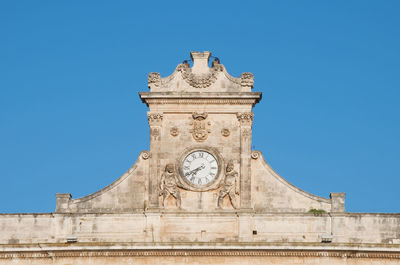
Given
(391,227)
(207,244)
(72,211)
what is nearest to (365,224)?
(391,227)

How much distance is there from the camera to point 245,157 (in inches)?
2714

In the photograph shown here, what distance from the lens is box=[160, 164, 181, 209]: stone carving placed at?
68625 millimetres

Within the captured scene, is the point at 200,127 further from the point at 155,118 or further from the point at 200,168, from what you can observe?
the point at 155,118

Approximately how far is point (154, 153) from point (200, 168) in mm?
1557

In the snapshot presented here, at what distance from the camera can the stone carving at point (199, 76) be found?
6925 centimetres

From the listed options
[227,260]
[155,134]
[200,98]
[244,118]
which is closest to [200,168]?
[155,134]

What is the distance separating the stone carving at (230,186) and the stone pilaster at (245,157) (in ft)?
0.63

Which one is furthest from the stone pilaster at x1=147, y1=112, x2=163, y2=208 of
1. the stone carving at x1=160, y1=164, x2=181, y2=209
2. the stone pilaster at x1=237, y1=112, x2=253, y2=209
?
the stone pilaster at x1=237, y1=112, x2=253, y2=209

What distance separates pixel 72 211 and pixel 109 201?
4.04ft

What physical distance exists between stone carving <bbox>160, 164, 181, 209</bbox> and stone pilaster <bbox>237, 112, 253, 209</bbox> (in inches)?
80.8

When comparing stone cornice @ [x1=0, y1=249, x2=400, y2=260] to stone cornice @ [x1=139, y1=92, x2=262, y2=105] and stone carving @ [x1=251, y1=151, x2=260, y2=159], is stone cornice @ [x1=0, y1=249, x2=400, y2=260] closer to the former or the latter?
stone carving @ [x1=251, y1=151, x2=260, y2=159]

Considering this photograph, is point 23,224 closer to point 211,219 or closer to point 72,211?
point 72,211

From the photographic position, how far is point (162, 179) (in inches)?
2707

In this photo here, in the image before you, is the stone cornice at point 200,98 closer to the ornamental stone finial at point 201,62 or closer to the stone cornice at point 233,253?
the ornamental stone finial at point 201,62
